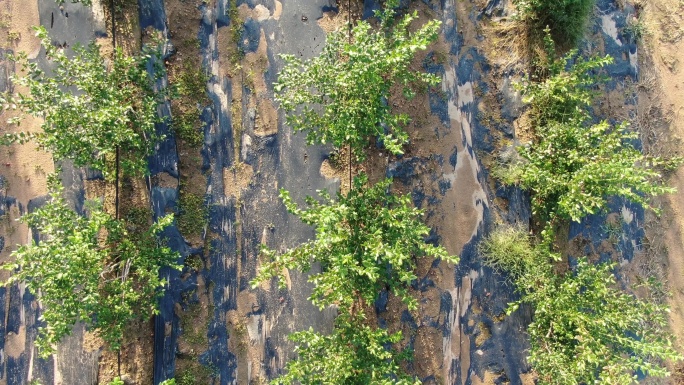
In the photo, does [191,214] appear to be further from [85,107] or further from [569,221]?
[569,221]

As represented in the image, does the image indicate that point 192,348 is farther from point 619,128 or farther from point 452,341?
point 619,128

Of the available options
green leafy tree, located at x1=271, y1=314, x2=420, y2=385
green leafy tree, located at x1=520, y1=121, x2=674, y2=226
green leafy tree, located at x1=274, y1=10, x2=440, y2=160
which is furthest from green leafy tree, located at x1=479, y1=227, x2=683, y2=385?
green leafy tree, located at x1=274, y1=10, x2=440, y2=160

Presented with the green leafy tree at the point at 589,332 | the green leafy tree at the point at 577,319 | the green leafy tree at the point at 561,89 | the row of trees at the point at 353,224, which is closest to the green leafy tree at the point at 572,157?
the green leafy tree at the point at 561,89

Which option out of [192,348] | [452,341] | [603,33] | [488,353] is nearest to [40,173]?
[192,348]

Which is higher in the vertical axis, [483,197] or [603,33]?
[603,33]

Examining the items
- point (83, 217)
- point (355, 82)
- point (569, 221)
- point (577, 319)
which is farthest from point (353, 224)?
point (569, 221)

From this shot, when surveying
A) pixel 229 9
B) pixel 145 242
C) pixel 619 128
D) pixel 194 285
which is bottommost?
pixel 194 285

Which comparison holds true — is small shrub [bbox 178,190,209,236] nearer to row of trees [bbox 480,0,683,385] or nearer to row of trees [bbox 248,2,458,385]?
row of trees [bbox 248,2,458,385]
